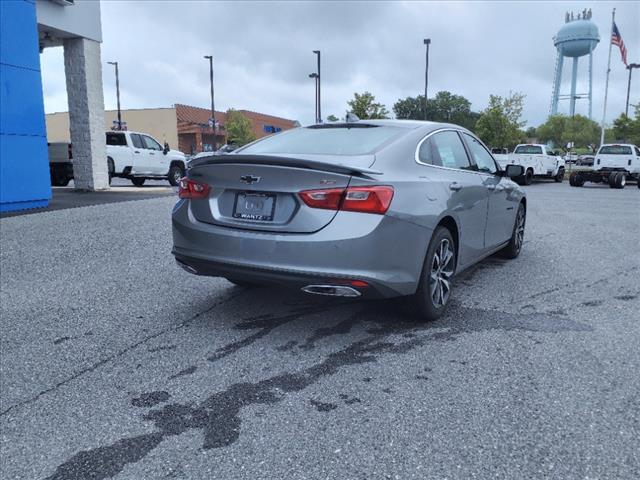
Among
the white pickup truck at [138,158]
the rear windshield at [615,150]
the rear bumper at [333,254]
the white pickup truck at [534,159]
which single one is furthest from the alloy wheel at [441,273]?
the rear windshield at [615,150]

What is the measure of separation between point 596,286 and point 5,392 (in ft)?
16.5

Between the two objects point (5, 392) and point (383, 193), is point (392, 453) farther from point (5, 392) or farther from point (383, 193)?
point (5, 392)

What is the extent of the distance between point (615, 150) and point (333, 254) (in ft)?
77.0

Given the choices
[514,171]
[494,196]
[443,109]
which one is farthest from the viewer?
[443,109]

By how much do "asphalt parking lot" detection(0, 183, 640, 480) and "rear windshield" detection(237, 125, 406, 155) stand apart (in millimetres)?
1298

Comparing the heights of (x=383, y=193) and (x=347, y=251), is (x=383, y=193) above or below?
above

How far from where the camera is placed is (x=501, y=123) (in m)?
45.5

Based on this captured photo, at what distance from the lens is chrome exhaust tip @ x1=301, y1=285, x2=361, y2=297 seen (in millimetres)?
3453

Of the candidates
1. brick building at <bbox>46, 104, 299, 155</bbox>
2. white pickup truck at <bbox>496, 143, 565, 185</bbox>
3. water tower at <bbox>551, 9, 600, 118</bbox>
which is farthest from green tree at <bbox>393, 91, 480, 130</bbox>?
white pickup truck at <bbox>496, 143, 565, 185</bbox>

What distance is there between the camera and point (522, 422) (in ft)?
8.76

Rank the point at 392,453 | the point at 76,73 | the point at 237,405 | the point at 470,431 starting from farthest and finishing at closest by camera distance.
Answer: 1. the point at 76,73
2. the point at 237,405
3. the point at 470,431
4. the point at 392,453

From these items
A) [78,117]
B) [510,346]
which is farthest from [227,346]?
[78,117]

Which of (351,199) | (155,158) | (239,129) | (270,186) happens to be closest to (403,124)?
(351,199)

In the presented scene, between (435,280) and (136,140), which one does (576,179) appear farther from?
(435,280)
